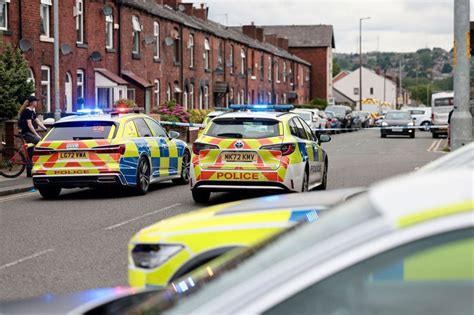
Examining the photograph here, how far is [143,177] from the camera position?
16.1 meters

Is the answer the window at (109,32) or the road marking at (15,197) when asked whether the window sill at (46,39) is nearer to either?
the window at (109,32)

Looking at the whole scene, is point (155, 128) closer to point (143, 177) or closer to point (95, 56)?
point (143, 177)

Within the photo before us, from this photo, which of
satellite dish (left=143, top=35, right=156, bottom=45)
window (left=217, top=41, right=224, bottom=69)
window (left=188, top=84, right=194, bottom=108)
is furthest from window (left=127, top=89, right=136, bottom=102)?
window (left=217, top=41, right=224, bottom=69)

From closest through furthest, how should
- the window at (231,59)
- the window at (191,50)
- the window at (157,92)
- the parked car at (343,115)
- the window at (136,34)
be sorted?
the window at (136,34) < the window at (157,92) < the window at (191,50) < the window at (231,59) < the parked car at (343,115)

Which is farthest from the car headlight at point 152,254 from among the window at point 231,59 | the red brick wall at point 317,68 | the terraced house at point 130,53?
the red brick wall at point 317,68

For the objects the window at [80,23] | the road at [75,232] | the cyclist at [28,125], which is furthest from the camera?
the window at [80,23]

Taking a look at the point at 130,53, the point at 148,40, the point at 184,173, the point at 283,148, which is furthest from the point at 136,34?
the point at 283,148

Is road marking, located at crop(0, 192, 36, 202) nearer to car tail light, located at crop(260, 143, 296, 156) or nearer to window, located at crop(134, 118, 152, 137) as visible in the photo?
window, located at crop(134, 118, 152, 137)

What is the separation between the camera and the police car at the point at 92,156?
1537cm

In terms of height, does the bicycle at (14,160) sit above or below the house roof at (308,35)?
below

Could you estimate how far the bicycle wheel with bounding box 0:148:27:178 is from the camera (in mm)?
19922

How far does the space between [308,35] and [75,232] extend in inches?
3617

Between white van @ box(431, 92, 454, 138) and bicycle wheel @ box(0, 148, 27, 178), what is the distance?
28.7 metres

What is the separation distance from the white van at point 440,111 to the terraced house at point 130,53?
514 inches
